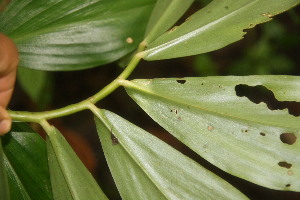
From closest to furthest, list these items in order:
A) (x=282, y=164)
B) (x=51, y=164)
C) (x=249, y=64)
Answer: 1. (x=282, y=164)
2. (x=51, y=164)
3. (x=249, y=64)

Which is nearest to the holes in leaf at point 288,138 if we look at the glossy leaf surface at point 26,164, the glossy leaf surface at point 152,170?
the glossy leaf surface at point 152,170

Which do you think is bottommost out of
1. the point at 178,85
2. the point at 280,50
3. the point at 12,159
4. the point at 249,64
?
the point at 12,159

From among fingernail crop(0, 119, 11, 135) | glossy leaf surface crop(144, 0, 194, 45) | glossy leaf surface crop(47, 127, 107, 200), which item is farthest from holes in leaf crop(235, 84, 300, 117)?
fingernail crop(0, 119, 11, 135)

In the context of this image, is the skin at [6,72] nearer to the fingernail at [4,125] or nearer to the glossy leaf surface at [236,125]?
the fingernail at [4,125]

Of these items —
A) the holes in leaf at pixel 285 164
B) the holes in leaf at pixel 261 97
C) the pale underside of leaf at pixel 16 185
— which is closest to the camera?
the holes in leaf at pixel 285 164

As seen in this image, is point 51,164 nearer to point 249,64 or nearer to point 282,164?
point 282,164

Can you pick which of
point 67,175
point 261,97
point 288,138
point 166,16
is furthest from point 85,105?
point 261,97

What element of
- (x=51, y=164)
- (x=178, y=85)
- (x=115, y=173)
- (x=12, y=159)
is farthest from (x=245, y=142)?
(x=12, y=159)
